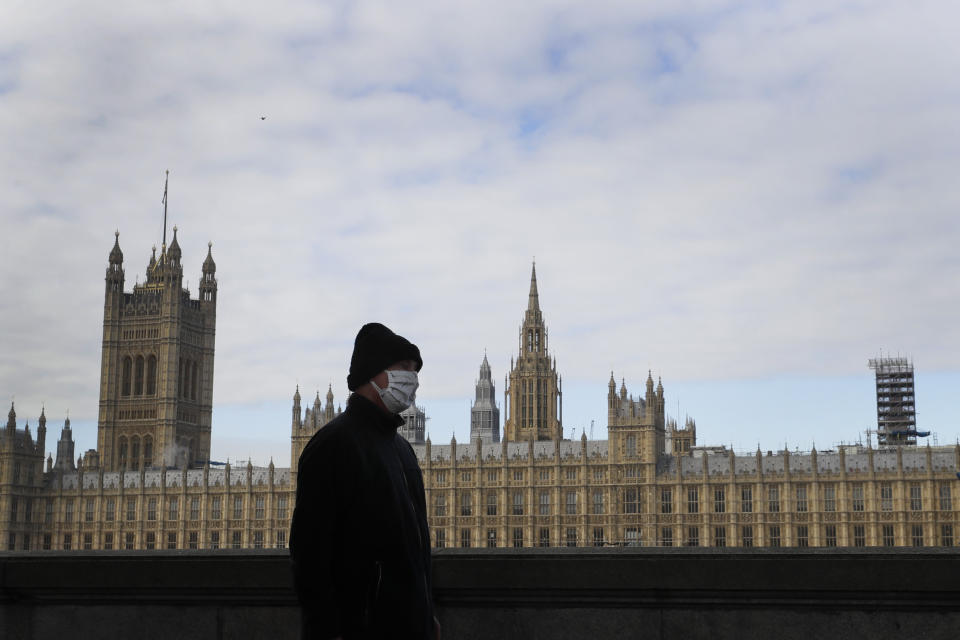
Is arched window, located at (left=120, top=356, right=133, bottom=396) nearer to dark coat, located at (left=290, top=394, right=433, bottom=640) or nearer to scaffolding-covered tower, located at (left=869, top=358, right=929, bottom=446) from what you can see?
scaffolding-covered tower, located at (left=869, top=358, right=929, bottom=446)

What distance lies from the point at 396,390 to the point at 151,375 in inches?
4808

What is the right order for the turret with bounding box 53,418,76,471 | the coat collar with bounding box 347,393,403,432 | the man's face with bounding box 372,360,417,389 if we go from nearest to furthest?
1. the coat collar with bounding box 347,393,403,432
2. the man's face with bounding box 372,360,417,389
3. the turret with bounding box 53,418,76,471

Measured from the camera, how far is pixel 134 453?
119 meters

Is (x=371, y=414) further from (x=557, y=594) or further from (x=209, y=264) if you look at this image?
(x=209, y=264)

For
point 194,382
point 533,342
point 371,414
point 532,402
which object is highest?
point 533,342

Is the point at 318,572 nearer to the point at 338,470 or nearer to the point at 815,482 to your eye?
the point at 338,470

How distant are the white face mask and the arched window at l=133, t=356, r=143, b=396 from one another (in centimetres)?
12197

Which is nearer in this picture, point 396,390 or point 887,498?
point 396,390

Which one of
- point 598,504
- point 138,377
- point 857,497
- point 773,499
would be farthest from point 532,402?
point 138,377

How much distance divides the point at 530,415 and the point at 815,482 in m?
34.2

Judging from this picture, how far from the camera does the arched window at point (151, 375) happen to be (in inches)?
4781

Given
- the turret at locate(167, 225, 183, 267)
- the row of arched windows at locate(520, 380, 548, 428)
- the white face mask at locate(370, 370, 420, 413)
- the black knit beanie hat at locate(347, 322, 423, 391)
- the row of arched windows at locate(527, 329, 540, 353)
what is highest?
the turret at locate(167, 225, 183, 267)

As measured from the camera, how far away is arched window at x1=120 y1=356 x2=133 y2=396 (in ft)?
402

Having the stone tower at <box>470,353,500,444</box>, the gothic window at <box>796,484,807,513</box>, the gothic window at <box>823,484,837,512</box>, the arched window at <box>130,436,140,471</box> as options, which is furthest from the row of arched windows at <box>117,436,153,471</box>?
the gothic window at <box>823,484,837,512</box>
